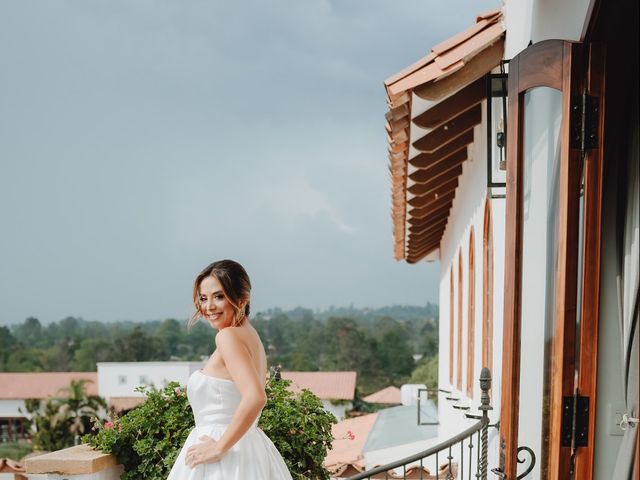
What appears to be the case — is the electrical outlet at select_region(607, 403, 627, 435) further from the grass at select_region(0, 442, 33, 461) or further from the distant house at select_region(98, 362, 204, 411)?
the distant house at select_region(98, 362, 204, 411)

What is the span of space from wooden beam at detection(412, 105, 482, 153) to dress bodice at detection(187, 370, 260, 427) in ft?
10.6

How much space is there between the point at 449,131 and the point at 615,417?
406 centimetres

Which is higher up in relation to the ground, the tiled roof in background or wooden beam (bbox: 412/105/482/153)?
wooden beam (bbox: 412/105/482/153)

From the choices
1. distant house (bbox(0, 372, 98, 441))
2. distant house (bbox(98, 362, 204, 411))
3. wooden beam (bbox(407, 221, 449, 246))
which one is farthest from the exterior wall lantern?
distant house (bbox(0, 372, 98, 441))

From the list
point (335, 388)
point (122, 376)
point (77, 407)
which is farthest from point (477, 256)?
point (122, 376)

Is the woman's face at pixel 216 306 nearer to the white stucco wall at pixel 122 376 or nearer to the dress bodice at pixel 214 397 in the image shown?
the dress bodice at pixel 214 397

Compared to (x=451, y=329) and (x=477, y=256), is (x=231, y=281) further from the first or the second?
(x=451, y=329)

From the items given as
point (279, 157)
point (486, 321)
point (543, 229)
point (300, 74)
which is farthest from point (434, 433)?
point (300, 74)

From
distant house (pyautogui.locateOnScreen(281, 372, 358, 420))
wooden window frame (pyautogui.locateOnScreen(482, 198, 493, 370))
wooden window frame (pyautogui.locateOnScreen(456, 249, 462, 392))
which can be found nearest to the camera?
wooden window frame (pyautogui.locateOnScreen(482, 198, 493, 370))

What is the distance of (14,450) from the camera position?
56.6 m

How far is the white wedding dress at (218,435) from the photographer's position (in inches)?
134

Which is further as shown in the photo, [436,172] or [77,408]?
[77,408]

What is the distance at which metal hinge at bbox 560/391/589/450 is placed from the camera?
97.2 inches

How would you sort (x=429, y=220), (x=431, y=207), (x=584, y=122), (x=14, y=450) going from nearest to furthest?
(x=584, y=122), (x=431, y=207), (x=429, y=220), (x=14, y=450)
